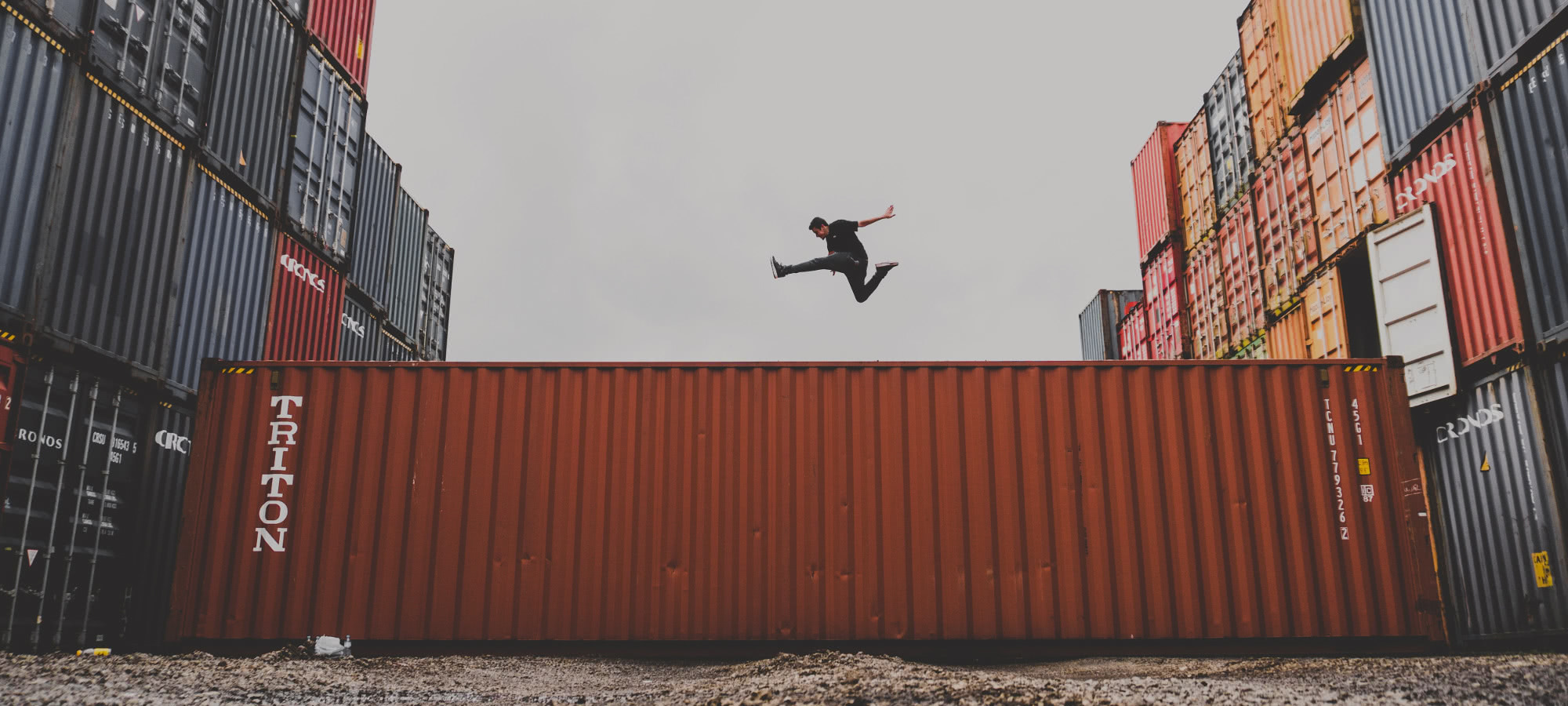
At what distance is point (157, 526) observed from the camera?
32.4 feet

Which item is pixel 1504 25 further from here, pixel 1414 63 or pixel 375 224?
pixel 375 224

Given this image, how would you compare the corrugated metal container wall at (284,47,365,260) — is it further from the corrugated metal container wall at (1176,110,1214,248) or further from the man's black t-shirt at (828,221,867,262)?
the corrugated metal container wall at (1176,110,1214,248)

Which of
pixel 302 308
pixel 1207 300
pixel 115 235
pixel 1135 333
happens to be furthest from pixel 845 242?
pixel 1135 333

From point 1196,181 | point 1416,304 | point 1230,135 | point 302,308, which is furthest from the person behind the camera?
point 1196,181

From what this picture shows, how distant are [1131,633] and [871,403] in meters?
2.83

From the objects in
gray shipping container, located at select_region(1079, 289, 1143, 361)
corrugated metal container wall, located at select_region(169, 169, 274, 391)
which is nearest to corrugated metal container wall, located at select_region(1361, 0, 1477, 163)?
gray shipping container, located at select_region(1079, 289, 1143, 361)

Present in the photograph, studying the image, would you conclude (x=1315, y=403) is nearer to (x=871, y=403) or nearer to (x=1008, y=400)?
(x=1008, y=400)

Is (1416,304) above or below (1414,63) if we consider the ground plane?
below

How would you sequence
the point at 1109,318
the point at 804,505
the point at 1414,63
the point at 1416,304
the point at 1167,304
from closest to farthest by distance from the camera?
1. the point at 804,505
2. the point at 1416,304
3. the point at 1414,63
4. the point at 1167,304
5. the point at 1109,318

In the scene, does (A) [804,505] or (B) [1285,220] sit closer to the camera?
(A) [804,505]

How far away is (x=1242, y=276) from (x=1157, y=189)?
3.74m

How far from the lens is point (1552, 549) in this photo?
895 cm

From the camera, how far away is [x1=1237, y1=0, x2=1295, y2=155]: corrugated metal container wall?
1406 cm

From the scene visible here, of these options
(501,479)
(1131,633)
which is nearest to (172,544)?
(501,479)
